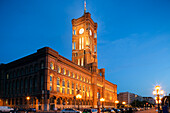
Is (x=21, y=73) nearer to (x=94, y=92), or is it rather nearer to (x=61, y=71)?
(x=61, y=71)

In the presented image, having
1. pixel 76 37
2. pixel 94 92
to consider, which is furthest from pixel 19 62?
pixel 76 37

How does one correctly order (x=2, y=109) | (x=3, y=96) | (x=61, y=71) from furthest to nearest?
(x=3, y=96) → (x=61, y=71) → (x=2, y=109)

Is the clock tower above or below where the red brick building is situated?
above

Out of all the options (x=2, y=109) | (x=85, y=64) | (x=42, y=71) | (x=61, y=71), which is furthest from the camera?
(x=85, y=64)

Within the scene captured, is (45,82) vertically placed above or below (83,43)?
below

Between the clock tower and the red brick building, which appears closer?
the red brick building

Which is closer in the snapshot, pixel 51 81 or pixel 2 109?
pixel 2 109

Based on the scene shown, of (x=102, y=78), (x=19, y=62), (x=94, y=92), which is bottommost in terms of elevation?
(x=94, y=92)

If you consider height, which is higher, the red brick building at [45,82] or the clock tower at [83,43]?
the clock tower at [83,43]

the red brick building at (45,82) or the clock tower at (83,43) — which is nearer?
the red brick building at (45,82)

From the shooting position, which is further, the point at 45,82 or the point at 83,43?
the point at 83,43

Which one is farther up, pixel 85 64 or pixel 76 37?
pixel 76 37

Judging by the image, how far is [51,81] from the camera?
63438mm

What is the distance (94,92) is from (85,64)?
19478mm
